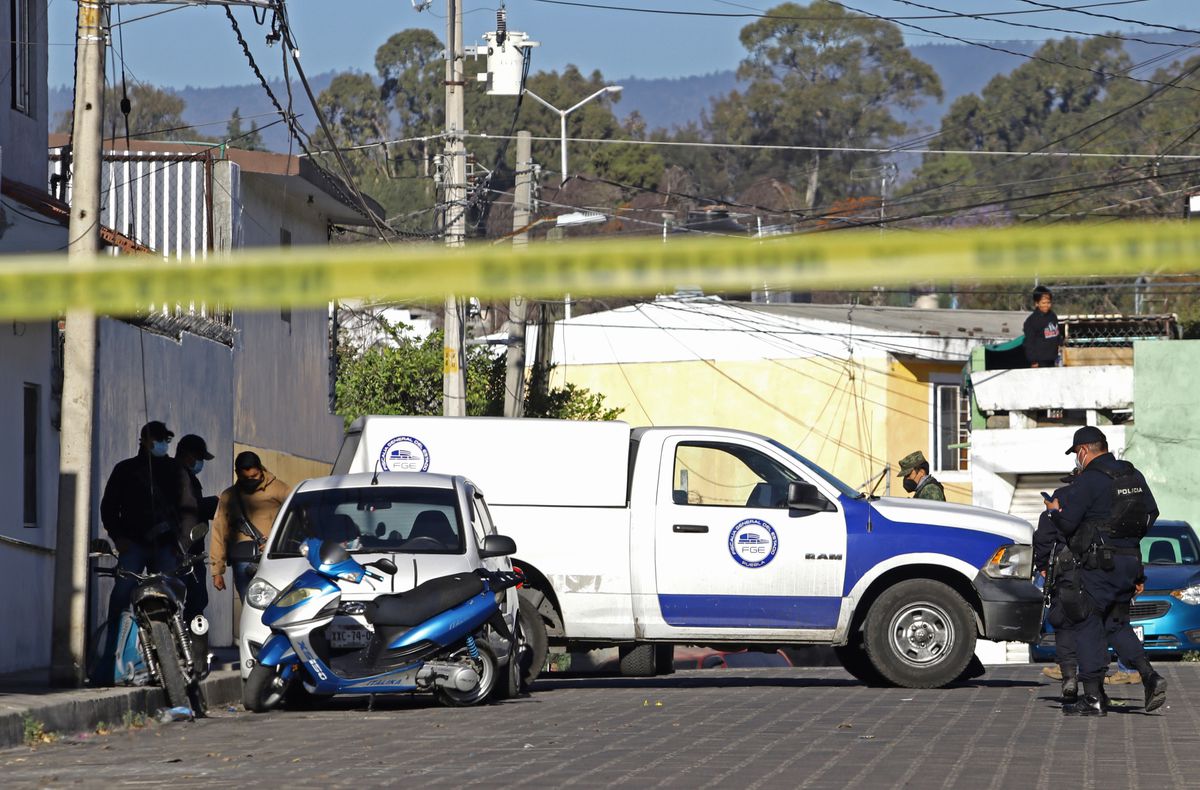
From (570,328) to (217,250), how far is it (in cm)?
2027

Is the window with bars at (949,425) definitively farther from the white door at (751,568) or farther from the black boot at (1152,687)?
the black boot at (1152,687)

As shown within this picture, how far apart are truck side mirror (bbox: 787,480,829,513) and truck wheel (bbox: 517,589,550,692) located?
83.2 inches

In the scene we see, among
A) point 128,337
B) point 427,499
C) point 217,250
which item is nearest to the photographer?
point 427,499

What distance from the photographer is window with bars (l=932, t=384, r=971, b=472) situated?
37812mm

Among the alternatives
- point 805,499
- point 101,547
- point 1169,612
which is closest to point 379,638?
point 101,547

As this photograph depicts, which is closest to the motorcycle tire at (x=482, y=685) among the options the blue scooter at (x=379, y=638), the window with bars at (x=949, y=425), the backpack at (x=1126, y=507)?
the blue scooter at (x=379, y=638)

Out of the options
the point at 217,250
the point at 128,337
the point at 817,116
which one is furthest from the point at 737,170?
the point at 128,337

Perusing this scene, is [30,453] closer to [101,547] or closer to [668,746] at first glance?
[101,547]

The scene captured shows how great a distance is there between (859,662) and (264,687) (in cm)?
514

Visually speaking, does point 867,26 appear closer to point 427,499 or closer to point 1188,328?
point 1188,328

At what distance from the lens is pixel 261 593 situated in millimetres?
12633

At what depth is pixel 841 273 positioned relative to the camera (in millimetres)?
5305

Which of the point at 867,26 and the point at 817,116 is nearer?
the point at 817,116

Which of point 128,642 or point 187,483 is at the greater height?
point 187,483
